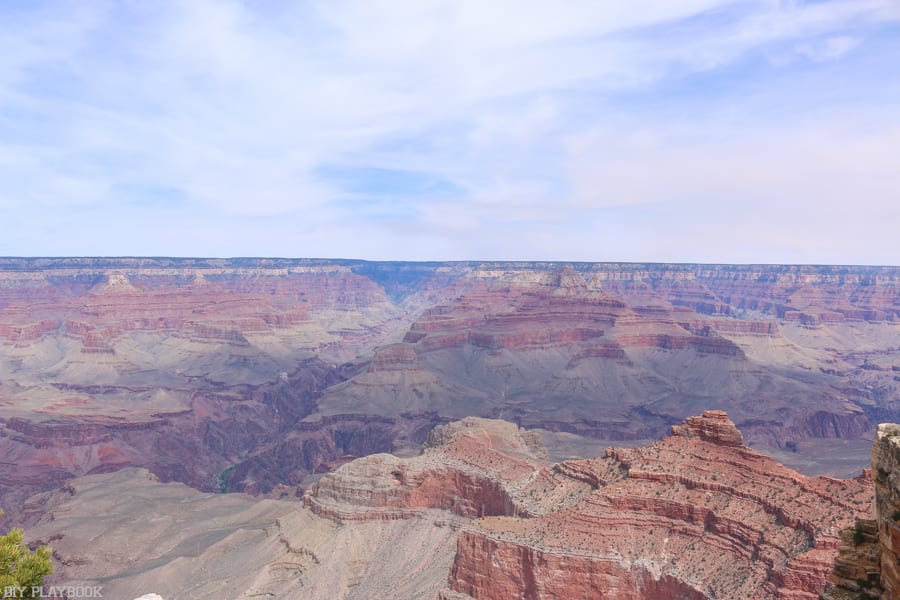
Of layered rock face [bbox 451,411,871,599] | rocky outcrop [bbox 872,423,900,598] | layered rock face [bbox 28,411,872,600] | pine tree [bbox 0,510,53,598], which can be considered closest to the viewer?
rocky outcrop [bbox 872,423,900,598]

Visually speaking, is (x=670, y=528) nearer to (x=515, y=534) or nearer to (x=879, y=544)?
(x=515, y=534)

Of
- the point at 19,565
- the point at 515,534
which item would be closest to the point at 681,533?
the point at 515,534

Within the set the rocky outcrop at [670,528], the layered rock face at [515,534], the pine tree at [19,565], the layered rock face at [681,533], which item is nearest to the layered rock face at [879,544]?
the pine tree at [19,565]

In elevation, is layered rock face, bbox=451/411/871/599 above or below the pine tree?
below

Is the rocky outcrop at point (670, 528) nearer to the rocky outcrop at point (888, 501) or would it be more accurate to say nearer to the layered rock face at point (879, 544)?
the layered rock face at point (879, 544)

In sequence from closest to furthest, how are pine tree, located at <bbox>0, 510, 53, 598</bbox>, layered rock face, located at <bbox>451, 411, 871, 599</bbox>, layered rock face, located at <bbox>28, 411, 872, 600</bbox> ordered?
pine tree, located at <bbox>0, 510, 53, 598</bbox> → layered rock face, located at <bbox>451, 411, 871, 599</bbox> → layered rock face, located at <bbox>28, 411, 872, 600</bbox>

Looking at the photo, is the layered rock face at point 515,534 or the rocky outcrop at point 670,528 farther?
the layered rock face at point 515,534

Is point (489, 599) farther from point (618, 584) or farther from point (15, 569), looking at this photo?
point (15, 569)

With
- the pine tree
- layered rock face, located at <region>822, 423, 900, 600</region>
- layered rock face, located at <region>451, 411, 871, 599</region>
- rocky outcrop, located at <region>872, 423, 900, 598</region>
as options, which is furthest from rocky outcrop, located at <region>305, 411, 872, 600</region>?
the pine tree

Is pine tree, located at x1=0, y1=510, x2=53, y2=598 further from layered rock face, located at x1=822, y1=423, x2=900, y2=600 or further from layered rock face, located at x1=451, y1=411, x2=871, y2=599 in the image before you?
layered rock face, located at x1=451, y1=411, x2=871, y2=599
